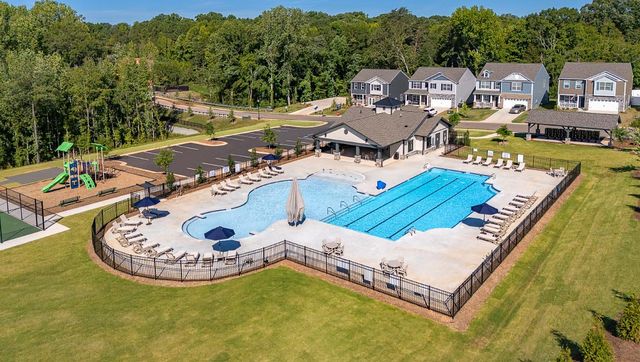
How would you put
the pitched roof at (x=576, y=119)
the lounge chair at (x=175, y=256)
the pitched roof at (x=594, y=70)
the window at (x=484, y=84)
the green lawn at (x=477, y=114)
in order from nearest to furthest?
the lounge chair at (x=175, y=256) → the pitched roof at (x=576, y=119) → the pitched roof at (x=594, y=70) → the green lawn at (x=477, y=114) → the window at (x=484, y=84)

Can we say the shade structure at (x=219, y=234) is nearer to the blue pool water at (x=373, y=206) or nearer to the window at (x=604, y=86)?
the blue pool water at (x=373, y=206)

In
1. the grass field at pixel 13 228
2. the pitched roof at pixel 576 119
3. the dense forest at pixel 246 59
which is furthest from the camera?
the dense forest at pixel 246 59

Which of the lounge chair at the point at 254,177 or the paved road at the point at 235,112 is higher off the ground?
the paved road at the point at 235,112

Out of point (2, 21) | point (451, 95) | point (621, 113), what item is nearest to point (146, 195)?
point (451, 95)

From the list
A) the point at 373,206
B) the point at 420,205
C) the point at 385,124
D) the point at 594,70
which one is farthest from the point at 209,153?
the point at 594,70

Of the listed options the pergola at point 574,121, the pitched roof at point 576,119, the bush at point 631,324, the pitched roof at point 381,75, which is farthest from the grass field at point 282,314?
the pitched roof at point 381,75

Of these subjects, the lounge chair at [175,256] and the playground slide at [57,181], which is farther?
the playground slide at [57,181]

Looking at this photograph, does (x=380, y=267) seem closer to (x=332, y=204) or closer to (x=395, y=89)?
(x=332, y=204)
